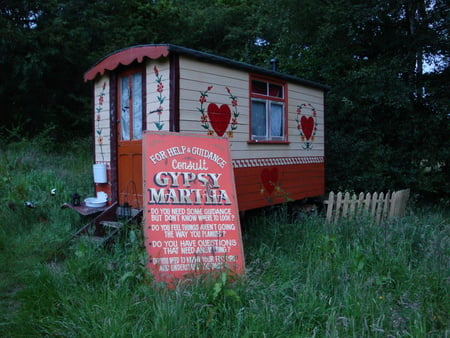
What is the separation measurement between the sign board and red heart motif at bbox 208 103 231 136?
1066mm

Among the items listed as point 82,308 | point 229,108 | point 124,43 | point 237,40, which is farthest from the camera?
point 237,40

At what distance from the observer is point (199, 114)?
17.6 ft

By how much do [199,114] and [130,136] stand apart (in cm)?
119

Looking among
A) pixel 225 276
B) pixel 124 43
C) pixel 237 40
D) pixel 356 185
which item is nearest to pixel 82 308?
pixel 225 276

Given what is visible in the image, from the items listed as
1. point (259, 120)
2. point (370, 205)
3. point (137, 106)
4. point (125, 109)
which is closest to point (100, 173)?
point (125, 109)

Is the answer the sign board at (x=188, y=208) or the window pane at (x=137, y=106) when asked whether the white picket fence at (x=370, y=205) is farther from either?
the window pane at (x=137, y=106)

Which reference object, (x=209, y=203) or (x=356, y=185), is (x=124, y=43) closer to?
(x=356, y=185)

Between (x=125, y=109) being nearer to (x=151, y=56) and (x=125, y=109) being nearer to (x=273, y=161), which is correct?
(x=151, y=56)

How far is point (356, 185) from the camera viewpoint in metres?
9.90

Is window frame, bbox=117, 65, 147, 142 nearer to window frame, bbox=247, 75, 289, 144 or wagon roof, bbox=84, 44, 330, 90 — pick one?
wagon roof, bbox=84, 44, 330, 90

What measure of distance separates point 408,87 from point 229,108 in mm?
5836

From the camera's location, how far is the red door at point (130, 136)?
221 inches

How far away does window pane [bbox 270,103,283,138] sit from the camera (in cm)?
671

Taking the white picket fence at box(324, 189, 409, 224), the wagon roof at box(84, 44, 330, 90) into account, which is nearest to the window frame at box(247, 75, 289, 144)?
the wagon roof at box(84, 44, 330, 90)
